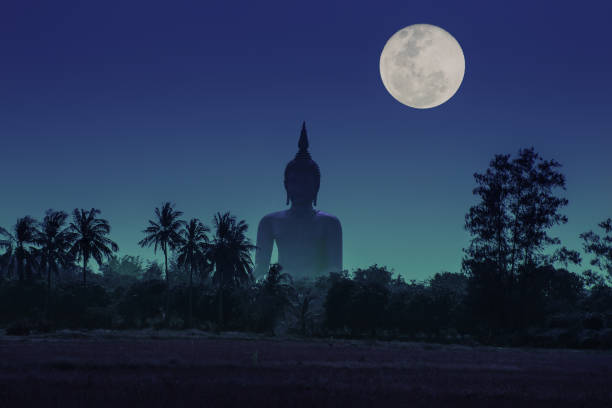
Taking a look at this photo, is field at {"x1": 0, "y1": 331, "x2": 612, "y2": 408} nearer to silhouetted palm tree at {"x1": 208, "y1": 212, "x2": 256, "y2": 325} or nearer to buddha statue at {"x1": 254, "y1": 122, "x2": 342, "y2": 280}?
silhouetted palm tree at {"x1": 208, "y1": 212, "x2": 256, "y2": 325}

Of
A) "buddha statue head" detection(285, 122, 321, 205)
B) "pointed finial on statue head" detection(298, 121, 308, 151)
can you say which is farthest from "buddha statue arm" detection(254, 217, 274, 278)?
"pointed finial on statue head" detection(298, 121, 308, 151)

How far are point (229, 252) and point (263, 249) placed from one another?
29.9m

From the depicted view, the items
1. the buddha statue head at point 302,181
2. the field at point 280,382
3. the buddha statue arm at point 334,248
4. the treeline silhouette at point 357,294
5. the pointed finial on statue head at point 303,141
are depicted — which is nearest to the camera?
the field at point 280,382

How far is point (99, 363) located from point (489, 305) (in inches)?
1393

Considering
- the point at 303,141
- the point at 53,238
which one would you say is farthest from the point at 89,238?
the point at 303,141

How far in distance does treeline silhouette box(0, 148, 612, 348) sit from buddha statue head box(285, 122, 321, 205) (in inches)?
933

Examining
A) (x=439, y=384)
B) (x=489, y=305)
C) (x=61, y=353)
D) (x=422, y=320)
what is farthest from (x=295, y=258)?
(x=439, y=384)

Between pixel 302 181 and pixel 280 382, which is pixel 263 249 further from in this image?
pixel 280 382

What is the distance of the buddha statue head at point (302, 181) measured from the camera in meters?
90.8

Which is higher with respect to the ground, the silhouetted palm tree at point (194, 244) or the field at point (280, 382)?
the silhouetted palm tree at point (194, 244)

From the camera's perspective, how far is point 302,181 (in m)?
90.8

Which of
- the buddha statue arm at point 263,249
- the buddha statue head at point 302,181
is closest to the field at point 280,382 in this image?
the buddha statue head at point 302,181

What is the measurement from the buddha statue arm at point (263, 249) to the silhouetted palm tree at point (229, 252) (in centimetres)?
2727

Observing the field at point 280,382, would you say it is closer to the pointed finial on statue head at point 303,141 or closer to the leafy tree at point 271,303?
the leafy tree at point 271,303
